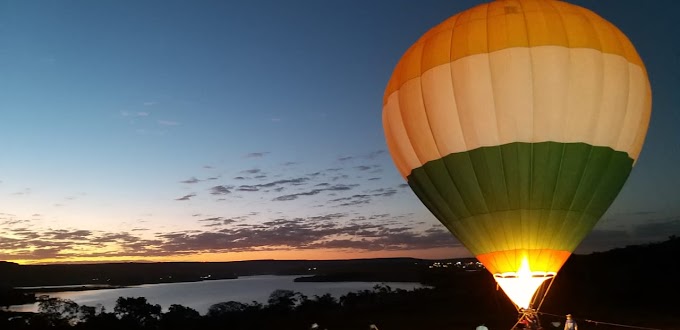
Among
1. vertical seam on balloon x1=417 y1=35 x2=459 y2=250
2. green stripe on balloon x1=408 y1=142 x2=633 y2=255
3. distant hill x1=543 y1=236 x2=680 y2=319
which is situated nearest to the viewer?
green stripe on balloon x1=408 y1=142 x2=633 y2=255

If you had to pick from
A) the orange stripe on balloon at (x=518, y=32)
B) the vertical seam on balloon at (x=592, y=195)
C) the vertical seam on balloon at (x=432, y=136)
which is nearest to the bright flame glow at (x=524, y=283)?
the vertical seam on balloon at (x=592, y=195)

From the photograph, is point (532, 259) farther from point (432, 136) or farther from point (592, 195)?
point (432, 136)

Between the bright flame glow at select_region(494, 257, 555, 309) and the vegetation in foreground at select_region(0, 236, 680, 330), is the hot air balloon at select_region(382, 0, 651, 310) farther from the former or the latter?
the vegetation in foreground at select_region(0, 236, 680, 330)

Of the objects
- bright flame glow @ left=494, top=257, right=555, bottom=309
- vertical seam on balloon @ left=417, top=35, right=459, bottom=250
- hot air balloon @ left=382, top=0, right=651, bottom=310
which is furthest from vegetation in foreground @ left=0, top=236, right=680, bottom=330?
vertical seam on balloon @ left=417, top=35, right=459, bottom=250

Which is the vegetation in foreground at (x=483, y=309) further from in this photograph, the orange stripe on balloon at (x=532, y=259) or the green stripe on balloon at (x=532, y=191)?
the green stripe on balloon at (x=532, y=191)

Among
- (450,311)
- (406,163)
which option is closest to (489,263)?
(406,163)
